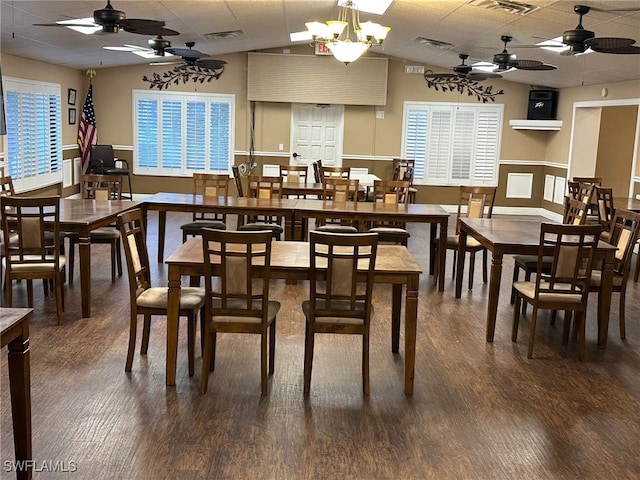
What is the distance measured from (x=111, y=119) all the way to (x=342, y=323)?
9978mm

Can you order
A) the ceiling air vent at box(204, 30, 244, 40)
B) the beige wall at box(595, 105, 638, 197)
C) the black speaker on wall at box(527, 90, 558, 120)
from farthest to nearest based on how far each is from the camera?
the black speaker on wall at box(527, 90, 558, 120) < the beige wall at box(595, 105, 638, 197) < the ceiling air vent at box(204, 30, 244, 40)

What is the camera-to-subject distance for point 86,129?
A: 1205 cm

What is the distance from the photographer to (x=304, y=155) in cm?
1270

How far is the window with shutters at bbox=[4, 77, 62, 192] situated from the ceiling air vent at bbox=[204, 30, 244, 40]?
2785mm

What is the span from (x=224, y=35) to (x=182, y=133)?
10.8 feet

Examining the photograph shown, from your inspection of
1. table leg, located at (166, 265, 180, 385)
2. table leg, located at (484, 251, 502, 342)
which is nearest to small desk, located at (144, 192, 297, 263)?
table leg, located at (484, 251, 502, 342)

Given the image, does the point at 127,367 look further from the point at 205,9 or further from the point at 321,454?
the point at 205,9

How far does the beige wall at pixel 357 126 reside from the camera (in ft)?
40.6

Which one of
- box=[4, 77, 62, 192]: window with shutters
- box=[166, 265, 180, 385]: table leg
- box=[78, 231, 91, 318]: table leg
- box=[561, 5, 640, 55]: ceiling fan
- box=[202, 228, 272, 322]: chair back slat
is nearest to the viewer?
box=[202, 228, 272, 322]: chair back slat

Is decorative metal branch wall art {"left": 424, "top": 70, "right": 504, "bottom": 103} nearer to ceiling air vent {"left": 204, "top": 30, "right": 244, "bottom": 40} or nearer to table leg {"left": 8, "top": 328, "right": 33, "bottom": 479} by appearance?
ceiling air vent {"left": 204, "top": 30, "right": 244, "bottom": 40}

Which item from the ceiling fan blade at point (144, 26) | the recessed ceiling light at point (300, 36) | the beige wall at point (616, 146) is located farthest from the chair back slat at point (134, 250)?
the beige wall at point (616, 146)

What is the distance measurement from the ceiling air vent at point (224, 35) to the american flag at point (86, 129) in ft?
11.3

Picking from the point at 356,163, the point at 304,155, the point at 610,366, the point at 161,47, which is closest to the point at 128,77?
the point at 304,155

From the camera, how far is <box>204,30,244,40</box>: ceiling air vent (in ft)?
31.3
